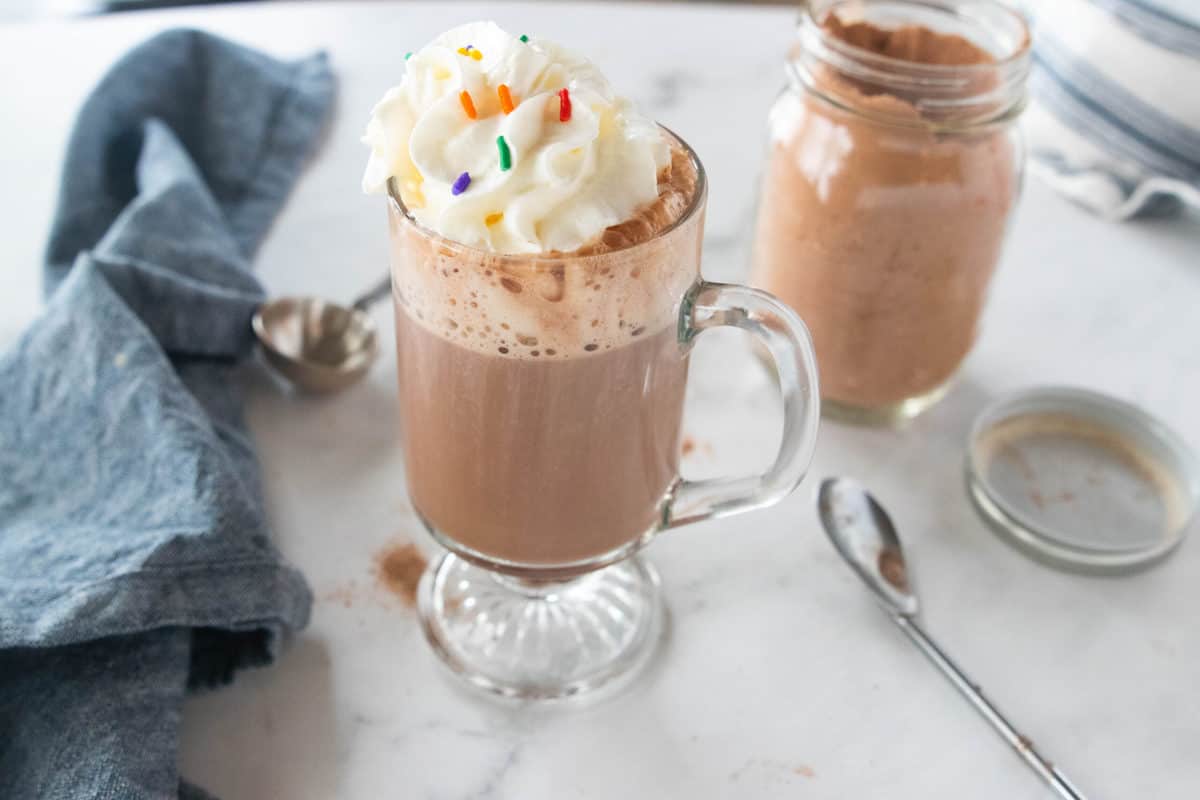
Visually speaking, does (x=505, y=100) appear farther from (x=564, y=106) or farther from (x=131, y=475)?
(x=131, y=475)

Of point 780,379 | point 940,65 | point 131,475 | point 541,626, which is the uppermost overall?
point 940,65

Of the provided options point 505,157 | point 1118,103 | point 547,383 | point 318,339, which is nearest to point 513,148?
point 505,157

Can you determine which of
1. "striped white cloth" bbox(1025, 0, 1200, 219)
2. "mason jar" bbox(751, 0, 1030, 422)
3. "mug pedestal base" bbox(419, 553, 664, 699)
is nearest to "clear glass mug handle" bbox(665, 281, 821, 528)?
"mug pedestal base" bbox(419, 553, 664, 699)

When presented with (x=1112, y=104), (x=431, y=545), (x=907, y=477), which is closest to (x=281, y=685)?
(x=431, y=545)

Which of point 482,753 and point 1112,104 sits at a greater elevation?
point 1112,104

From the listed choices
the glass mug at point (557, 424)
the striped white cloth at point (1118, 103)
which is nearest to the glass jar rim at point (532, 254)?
the glass mug at point (557, 424)

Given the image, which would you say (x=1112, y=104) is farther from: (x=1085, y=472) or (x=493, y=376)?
(x=493, y=376)
